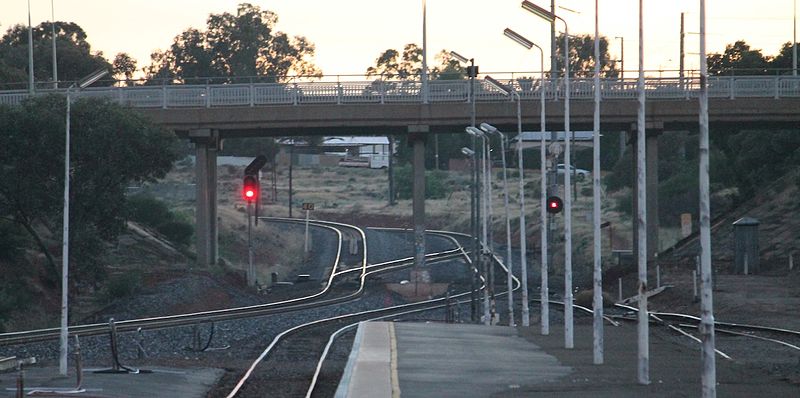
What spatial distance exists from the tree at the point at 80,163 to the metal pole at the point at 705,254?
37.3m

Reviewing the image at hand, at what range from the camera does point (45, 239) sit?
200 ft

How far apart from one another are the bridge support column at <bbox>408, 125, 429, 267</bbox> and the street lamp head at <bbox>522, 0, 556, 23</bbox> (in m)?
26.9

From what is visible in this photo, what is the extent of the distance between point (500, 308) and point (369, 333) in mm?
19767

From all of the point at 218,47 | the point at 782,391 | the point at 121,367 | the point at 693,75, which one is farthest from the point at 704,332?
the point at 218,47

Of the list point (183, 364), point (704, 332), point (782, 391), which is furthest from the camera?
point (183, 364)

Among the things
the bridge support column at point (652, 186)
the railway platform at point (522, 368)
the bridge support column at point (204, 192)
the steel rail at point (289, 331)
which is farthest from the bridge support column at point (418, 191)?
the railway platform at point (522, 368)

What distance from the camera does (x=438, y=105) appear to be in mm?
60625

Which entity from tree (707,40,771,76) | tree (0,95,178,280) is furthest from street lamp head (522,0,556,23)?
tree (707,40,771,76)

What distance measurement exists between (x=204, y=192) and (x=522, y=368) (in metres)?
39.4

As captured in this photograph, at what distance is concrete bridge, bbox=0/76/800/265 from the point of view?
59.2m

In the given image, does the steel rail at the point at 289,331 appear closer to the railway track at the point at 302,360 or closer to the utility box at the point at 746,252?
the railway track at the point at 302,360

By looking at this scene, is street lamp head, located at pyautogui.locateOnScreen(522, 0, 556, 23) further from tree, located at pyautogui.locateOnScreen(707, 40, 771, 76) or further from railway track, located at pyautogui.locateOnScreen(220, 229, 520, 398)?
tree, located at pyautogui.locateOnScreen(707, 40, 771, 76)

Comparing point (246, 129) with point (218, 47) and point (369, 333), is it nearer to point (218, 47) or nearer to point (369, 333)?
point (369, 333)

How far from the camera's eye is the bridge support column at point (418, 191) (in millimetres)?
60750
